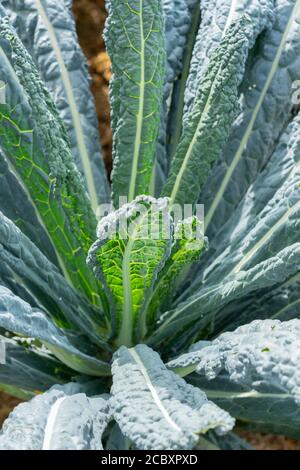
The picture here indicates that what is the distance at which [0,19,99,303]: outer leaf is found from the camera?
3.19 feet

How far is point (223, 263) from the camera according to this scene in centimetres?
108

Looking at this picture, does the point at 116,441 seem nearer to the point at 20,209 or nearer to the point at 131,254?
the point at 131,254

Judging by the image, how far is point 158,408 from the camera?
77 centimetres

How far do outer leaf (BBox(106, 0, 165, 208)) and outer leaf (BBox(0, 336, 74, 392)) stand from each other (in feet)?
0.92

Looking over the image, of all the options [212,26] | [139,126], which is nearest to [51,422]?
[139,126]

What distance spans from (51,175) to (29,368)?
31 cm

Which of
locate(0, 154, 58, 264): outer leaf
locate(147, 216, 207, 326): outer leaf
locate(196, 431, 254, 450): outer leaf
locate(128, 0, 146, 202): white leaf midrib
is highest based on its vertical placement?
locate(128, 0, 146, 202): white leaf midrib

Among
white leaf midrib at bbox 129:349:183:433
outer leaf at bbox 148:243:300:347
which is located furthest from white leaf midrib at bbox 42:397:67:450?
outer leaf at bbox 148:243:300:347

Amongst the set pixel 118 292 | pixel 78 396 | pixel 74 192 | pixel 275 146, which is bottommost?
pixel 78 396

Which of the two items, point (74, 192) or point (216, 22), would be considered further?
point (216, 22)

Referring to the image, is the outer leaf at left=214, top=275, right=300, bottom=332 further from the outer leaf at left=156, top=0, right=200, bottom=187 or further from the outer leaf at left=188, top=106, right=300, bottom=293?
the outer leaf at left=156, top=0, right=200, bottom=187
